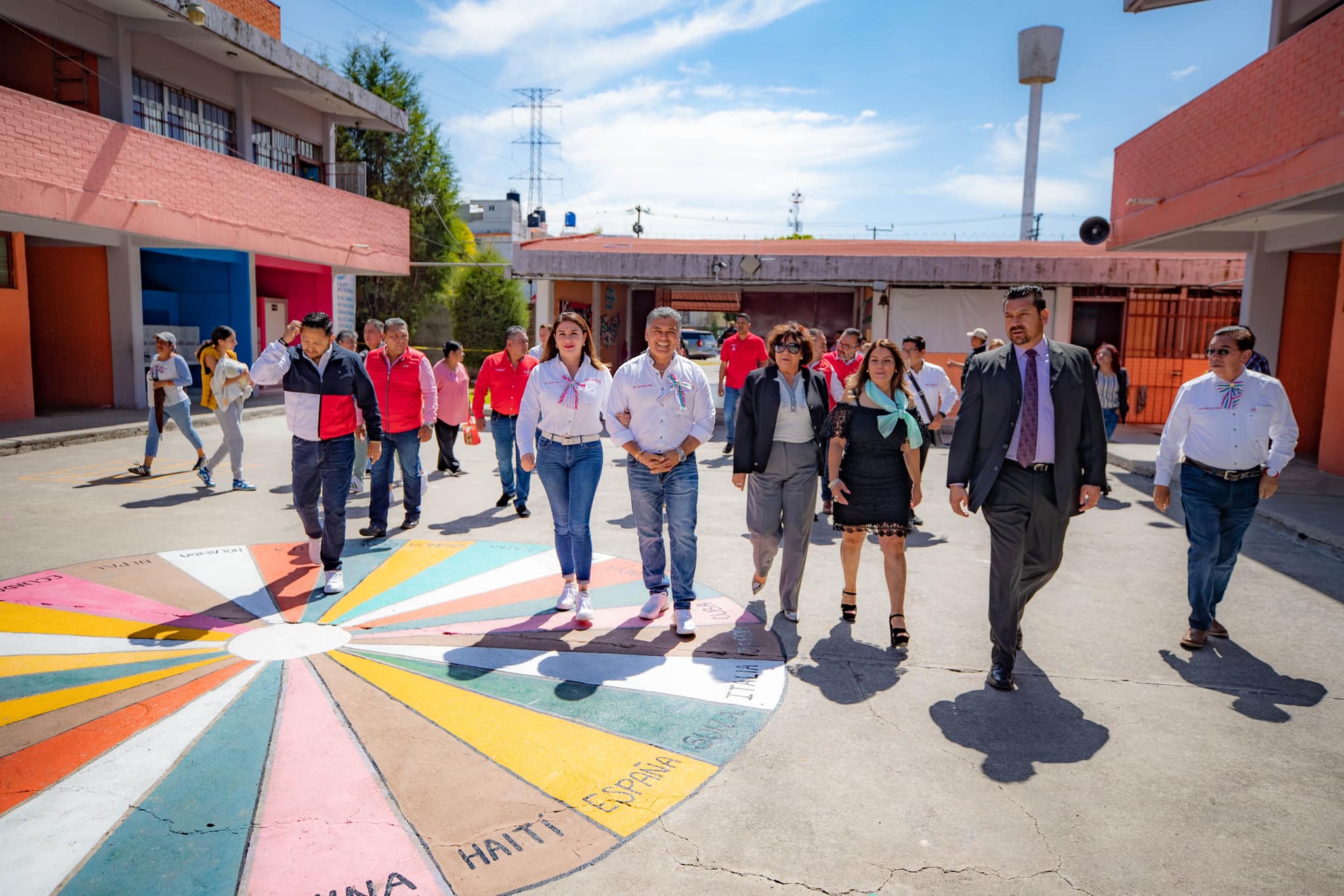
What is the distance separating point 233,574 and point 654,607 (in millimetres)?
3184

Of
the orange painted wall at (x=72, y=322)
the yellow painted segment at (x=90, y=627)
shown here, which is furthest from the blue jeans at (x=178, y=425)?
the orange painted wall at (x=72, y=322)

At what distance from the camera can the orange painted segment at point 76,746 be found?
3.31 meters

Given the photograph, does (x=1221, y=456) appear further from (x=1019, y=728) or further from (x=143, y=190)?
(x=143, y=190)

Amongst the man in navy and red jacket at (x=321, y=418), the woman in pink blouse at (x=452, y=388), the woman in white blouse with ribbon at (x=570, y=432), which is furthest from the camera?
the woman in pink blouse at (x=452, y=388)

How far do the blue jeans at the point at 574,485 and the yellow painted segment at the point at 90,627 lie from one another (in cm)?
203

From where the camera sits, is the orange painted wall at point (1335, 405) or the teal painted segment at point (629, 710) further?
the orange painted wall at point (1335, 405)

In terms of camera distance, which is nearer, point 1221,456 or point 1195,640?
point 1221,456

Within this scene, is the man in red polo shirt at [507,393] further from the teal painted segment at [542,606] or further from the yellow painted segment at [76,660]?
the yellow painted segment at [76,660]

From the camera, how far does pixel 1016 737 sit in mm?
3898

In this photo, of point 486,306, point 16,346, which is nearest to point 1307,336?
point 16,346

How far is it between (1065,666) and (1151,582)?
2248 millimetres

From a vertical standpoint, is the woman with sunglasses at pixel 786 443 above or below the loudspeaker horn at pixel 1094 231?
below

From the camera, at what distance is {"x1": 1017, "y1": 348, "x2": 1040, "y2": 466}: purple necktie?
4320 mm

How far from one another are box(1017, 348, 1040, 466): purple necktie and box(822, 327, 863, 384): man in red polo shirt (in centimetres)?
395
